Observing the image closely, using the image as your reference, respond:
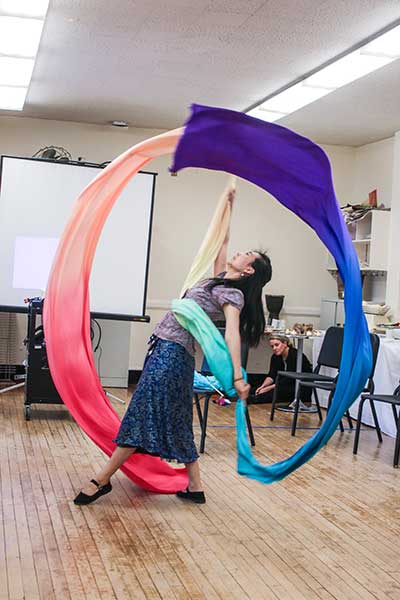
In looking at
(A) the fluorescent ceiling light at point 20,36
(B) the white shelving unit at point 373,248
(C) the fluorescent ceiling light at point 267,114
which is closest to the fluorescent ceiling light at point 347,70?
(C) the fluorescent ceiling light at point 267,114

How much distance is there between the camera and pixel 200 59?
670 centimetres

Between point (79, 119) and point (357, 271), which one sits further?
point (79, 119)

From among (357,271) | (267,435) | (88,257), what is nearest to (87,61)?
(88,257)

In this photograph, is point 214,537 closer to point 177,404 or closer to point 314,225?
point 177,404

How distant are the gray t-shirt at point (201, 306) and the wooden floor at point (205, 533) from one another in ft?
3.07

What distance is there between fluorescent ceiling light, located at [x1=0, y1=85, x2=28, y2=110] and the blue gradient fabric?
4599 mm

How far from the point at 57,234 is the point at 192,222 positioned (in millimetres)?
1816

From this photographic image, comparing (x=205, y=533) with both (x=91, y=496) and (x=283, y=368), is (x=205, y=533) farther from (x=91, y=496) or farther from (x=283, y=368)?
(x=283, y=368)

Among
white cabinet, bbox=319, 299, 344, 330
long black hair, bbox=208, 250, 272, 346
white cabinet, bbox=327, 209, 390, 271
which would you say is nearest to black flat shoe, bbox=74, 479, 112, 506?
long black hair, bbox=208, 250, 272, 346

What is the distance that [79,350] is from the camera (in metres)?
5.03

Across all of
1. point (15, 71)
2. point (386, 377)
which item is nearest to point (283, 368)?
point (386, 377)

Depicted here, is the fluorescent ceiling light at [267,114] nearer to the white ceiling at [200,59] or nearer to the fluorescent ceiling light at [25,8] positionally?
the white ceiling at [200,59]

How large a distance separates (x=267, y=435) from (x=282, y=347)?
1.75m

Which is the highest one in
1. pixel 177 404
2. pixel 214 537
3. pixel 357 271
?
pixel 357 271
